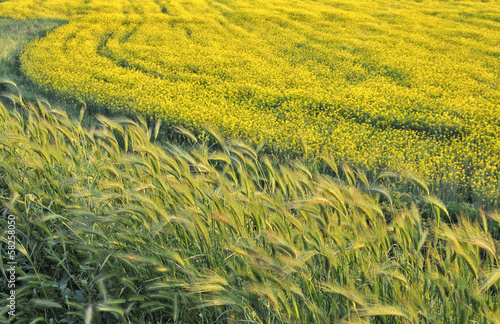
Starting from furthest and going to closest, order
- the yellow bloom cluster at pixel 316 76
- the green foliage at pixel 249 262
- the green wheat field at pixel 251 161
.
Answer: the yellow bloom cluster at pixel 316 76
the green wheat field at pixel 251 161
the green foliage at pixel 249 262

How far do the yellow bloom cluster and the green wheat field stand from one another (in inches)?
2.5

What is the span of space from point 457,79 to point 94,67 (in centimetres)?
926

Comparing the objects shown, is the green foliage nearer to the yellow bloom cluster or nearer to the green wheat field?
the green wheat field

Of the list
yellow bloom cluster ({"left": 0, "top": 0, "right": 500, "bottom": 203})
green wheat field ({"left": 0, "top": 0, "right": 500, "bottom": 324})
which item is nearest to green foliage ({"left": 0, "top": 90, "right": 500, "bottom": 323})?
green wheat field ({"left": 0, "top": 0, "right": 500, "bottom": 324})

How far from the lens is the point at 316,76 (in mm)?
10406

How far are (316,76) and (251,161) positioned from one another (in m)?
8.09

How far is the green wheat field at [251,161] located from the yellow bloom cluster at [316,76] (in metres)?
0.06

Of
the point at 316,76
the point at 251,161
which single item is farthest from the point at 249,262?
the point at 316,76

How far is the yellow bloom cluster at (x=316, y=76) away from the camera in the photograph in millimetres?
6438

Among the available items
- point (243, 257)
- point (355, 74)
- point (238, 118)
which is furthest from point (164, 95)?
point (243, 257)

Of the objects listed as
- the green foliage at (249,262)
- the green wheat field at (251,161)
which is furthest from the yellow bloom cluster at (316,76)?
the green foliage at (249,262)

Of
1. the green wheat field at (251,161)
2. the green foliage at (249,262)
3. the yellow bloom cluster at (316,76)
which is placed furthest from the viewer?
the yellow bloom cluster at (316,76)

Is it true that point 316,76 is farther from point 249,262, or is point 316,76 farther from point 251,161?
point 249,262

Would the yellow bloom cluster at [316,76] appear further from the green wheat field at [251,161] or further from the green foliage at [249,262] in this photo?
the green foliage at [249,262]
